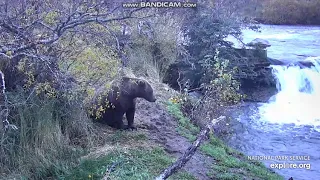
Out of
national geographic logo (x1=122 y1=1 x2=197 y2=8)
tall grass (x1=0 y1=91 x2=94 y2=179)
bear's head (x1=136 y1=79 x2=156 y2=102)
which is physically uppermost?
national geographic logo (x1=122 y1=1 x2=197 y2=8)

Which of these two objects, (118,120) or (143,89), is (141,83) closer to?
(143,89)

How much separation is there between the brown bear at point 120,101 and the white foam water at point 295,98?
17.7 ft

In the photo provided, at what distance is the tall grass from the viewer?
5.51 m

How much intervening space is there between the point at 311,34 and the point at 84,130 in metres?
14.8

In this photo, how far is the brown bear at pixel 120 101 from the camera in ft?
22.8

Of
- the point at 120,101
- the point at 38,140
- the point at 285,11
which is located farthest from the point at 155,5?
the point at 285,11

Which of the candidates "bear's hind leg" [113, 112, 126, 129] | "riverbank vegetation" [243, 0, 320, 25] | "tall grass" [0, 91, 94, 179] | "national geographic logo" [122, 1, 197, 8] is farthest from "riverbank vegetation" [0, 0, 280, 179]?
"riverbank vegetation" [243, 0, 320, 25]

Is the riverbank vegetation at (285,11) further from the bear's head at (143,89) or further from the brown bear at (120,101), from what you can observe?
the brown bear at (120,101)

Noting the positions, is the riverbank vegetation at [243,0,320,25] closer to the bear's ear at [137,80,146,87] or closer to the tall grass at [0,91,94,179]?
the bear's ear at [137,80,146,87]

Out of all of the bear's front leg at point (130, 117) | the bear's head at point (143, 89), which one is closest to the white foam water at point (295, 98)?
the bear's head at point (143, 89)

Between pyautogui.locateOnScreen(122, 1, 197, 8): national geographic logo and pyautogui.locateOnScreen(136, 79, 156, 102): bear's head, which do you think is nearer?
pyautogui.locateOnScreen(122, 1, 197, 8): national geographic logo

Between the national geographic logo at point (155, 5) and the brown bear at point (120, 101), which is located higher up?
the national geographic logo at point (155, 5)

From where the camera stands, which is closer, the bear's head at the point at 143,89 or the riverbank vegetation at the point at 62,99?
the riverbank vegetation at the point at 62,99

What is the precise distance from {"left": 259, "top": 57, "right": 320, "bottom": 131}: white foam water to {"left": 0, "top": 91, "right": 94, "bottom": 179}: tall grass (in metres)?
6.80
